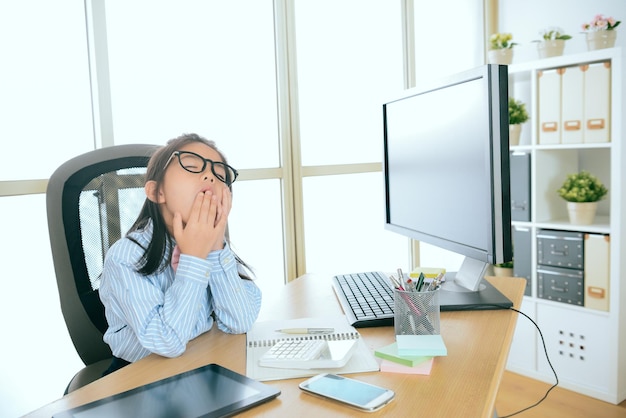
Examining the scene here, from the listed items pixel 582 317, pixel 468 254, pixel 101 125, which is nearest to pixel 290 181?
pixel 101 125

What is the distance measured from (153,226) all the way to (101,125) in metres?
0.63

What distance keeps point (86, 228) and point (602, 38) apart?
2.24 m

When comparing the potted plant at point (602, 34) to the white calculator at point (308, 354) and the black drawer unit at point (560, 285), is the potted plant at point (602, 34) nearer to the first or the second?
the black drawer unit at point (560, 285)

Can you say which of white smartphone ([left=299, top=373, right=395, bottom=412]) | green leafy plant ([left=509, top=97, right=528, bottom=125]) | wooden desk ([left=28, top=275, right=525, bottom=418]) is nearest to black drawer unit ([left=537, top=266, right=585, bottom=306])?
green leafy plant ([left=509, top=97, right=528, bottom=125])

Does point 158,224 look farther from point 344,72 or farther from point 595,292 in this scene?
point 595,292

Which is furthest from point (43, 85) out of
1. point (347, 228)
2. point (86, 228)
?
point (347, 228)

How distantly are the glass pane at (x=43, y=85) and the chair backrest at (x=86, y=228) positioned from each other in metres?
0.30

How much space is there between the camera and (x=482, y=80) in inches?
41.8

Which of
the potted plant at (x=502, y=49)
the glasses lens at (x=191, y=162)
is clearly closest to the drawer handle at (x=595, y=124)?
the potted plant at (x=502, y=49)

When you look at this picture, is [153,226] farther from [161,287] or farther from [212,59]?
[212,59]

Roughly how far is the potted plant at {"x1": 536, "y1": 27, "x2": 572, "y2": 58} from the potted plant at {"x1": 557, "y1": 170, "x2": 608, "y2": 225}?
0.59 metres

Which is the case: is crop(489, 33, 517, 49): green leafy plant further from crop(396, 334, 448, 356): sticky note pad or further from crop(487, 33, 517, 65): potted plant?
crop(396, 334, 448, 356): sticky note pad

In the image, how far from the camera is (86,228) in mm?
1214

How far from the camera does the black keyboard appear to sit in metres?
1.11
